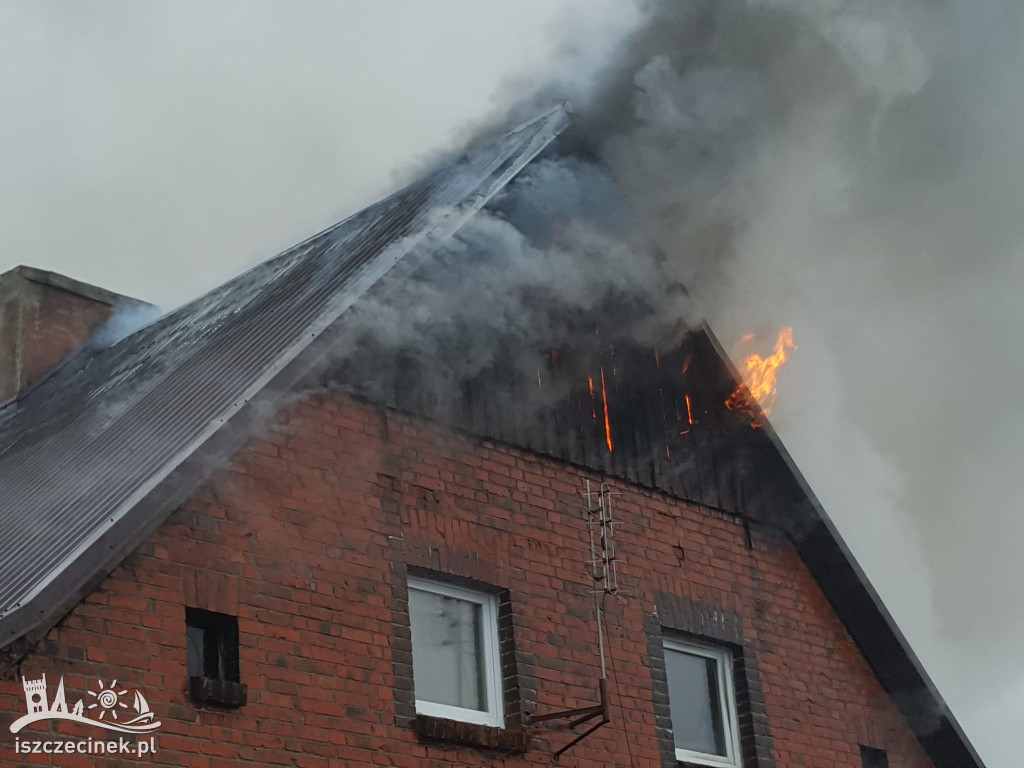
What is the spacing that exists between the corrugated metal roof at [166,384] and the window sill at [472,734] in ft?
6.47

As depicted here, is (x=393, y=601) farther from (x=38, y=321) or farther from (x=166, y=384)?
(x=38, y=321)

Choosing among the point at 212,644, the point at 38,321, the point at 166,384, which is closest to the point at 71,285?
the point at 38,321

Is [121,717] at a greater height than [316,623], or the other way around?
[316,623]

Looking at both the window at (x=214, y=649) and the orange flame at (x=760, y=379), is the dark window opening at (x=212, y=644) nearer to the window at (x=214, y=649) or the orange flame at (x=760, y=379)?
the window at (x=214, y=649)

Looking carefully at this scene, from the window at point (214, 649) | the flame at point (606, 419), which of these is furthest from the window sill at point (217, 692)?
the flame at point (606, 419)

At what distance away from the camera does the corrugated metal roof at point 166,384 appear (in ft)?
24.2

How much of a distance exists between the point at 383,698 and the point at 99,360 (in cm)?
479

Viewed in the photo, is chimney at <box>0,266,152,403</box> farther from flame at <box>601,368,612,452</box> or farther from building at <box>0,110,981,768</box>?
flame at <box>601,368,612,452</box>

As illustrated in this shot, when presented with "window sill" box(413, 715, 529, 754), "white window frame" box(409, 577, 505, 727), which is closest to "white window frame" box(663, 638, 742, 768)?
"white window frame" box(409, 577, 505, 727)

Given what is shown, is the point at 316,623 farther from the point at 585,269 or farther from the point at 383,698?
the point at 585,269

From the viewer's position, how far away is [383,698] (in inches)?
336

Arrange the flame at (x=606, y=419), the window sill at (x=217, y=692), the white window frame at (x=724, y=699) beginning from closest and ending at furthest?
the window sill at (x=217, y=692) < the white window frame at (x=724, y=699) < the flame at (x=606, y=419)

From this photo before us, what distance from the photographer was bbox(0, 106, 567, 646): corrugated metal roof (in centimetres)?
739

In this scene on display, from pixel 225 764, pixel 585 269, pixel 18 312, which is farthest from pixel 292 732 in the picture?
pixel 18 312
